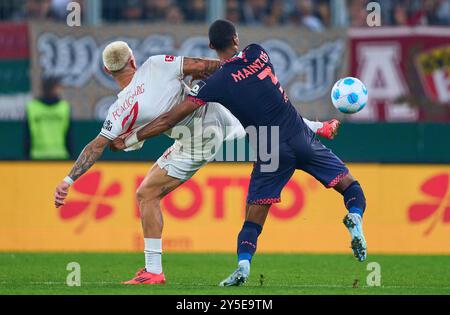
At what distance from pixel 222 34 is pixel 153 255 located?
221 centimetres

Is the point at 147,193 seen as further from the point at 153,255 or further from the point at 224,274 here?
the point at 224,274

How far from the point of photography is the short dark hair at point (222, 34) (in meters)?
10.5

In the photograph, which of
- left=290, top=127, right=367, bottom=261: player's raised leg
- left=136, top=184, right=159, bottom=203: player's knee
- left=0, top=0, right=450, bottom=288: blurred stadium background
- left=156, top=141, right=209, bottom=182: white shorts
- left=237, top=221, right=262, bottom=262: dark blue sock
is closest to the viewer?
left=237, top=221, right=262, bottom=262: dark blue sock

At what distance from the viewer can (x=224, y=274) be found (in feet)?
39.3

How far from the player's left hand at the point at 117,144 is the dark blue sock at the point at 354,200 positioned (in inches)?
85.4

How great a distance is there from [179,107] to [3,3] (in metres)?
10.5

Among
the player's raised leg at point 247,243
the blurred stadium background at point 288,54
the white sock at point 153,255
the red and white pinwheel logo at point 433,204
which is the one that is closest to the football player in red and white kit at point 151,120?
the white sock at point 153,255

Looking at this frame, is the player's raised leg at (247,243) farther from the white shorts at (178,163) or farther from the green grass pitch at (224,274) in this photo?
the white shorts at (178,163)

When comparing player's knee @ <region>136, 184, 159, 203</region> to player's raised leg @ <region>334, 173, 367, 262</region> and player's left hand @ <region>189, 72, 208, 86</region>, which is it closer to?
player's left hand @ <region>189, 72, 208, 86</region>

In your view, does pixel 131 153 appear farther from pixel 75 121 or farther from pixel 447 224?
pixel 447 224

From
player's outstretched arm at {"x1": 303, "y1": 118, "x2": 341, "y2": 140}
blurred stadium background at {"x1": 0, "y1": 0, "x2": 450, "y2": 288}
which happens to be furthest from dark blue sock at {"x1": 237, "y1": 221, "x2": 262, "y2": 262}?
blurred stadium background at {"x1": 0, "y1": 0, "x2": 450, "y2": 288}

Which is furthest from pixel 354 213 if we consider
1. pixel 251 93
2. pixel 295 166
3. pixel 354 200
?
pixel 251 93

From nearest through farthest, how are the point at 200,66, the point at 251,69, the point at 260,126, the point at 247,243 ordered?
the point at 247,243 < the point at 251,69 < the point at 260,126 < the point at 200,66

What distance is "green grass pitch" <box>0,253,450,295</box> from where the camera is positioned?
998 cm
